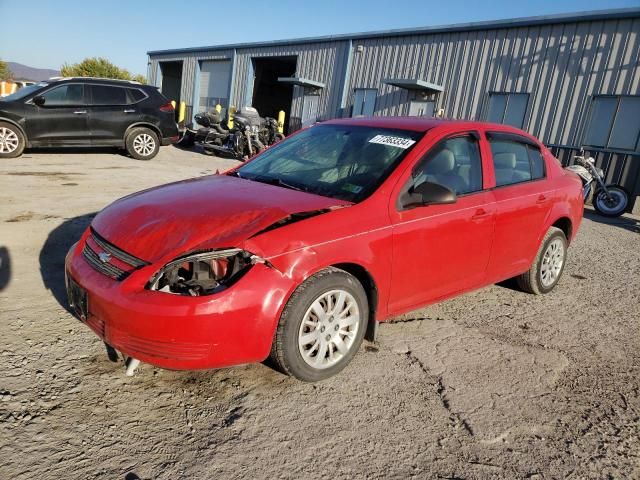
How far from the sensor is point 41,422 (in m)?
2.25

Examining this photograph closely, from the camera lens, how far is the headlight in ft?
7.97

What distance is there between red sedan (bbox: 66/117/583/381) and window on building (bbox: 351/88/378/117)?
1371cm

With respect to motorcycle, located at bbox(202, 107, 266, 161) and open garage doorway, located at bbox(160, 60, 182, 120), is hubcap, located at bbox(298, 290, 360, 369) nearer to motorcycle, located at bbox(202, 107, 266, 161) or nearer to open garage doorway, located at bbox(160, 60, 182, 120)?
motorcycle, located at bbox(202, 107, 266, 161)

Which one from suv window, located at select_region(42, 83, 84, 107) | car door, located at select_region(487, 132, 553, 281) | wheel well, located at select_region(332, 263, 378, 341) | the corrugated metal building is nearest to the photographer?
wheel well, located at select_region(332, 263, 378, 341)

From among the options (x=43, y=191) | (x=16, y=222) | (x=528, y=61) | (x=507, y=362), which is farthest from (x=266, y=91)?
(x=507, y=362)

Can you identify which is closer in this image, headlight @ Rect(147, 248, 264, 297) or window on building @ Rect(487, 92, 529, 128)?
headlight @ Rect(147, 248, 264, 297)

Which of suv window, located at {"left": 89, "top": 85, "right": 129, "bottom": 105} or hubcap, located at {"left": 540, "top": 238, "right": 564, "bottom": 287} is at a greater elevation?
suv window, located at {"left": 89, "top": 85, "right": 129, "bottom": 105}

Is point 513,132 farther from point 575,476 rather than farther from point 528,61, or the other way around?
point 528,61

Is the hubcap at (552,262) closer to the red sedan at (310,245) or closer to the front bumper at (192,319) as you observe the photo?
the red sedan at (310,245)

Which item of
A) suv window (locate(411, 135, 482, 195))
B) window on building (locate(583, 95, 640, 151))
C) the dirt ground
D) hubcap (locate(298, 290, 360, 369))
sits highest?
window on building (locate(583, 95, 640, 151))

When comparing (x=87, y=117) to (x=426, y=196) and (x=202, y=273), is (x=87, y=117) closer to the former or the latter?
(x=202, y=273)

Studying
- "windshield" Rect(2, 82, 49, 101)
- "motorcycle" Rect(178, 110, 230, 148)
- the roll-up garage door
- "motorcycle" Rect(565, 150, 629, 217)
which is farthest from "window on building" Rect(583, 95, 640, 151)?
the roll-up garage door

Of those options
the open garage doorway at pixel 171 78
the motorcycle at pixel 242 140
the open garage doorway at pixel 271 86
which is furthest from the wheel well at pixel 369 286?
the open garage doorway at pixel 171 78

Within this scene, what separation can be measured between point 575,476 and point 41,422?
8.29ft
